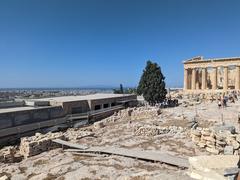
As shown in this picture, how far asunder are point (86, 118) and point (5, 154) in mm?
16368

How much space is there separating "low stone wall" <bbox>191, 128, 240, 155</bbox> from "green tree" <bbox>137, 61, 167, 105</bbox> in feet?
81.6

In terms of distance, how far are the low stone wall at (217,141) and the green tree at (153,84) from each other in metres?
24.9

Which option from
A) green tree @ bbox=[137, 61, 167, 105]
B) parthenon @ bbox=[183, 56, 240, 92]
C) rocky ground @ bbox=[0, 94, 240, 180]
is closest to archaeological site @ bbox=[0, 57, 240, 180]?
rocky ground @ bbox=[0, 94, 240, 180]

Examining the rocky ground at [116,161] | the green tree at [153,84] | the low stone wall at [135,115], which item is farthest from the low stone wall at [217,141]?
the green tree at [153,84]

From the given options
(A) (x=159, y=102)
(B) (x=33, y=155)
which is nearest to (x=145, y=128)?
(B) (x=33, y=155)

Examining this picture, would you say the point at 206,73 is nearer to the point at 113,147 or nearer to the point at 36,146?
the point at 113,147

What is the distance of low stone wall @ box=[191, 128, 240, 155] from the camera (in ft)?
44.3

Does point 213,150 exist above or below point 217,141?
below

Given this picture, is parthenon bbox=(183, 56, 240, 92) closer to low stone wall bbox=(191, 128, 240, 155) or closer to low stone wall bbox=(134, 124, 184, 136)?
low stone wall bbox=(134, 124, 184, 136)

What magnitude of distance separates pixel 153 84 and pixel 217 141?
2693 centimetres

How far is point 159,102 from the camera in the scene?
42.1 m

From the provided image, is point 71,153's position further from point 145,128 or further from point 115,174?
point 145,128

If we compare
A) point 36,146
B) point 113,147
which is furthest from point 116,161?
point 36,146

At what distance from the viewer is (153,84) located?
41.5 metres
